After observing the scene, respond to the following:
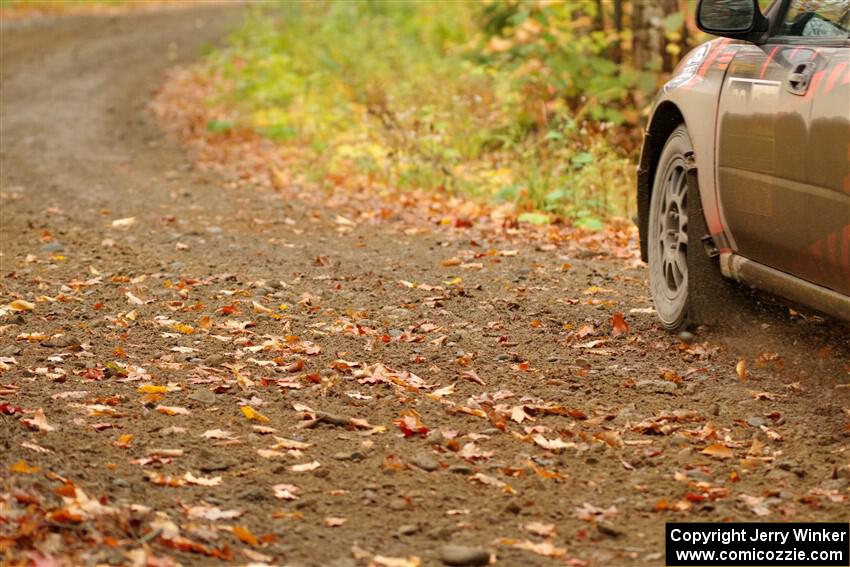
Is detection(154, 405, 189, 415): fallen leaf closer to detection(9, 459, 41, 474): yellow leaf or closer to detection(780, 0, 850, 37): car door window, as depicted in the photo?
detection(9, 459, 41, 474): yellow leaf

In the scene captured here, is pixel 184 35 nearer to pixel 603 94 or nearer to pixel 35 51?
pixel 35 51

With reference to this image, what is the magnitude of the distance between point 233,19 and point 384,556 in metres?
29.8

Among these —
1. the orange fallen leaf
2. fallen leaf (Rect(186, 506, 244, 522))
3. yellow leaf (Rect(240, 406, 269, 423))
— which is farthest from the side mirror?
fallen leaf (Rect(186, 506, 244, 522))

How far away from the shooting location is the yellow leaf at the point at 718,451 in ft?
14.0

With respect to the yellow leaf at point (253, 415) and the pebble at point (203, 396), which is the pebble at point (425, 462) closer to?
the yellow leaf at point (253, 415)

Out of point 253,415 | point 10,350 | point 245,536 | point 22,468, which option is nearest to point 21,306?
point 10,350

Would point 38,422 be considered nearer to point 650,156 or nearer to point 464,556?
point 464,556

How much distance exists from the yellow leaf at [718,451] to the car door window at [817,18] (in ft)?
5.39

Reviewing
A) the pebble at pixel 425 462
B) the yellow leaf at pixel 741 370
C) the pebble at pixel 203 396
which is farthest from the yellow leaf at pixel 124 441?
the yellow leaf at pixel 741 370

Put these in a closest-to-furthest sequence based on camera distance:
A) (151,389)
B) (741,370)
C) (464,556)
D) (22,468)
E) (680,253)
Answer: (464,556) < (22,468) < (151,389) < (741,370) < (680,253)

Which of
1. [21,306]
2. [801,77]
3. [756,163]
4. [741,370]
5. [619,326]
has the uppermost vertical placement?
[801,77]

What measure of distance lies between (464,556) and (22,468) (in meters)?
1.53

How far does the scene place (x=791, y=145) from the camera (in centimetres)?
451

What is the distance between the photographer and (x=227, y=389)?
200 inches
